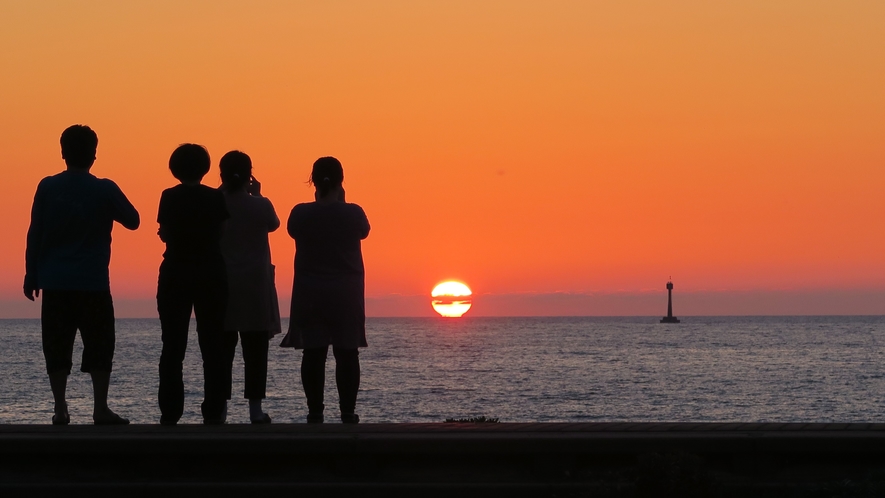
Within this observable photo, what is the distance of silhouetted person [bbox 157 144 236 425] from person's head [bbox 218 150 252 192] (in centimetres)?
50

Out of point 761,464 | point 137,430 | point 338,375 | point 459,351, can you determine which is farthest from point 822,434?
point 459,351

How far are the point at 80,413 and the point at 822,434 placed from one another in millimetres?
47117

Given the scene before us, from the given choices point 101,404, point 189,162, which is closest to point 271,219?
point 189,162

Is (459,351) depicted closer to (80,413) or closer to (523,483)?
(80,413)

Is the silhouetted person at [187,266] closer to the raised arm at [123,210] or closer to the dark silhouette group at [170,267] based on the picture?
the dark silhouette group at [170,267]

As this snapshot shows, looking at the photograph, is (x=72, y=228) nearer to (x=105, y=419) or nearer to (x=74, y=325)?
(x=74, y=325)

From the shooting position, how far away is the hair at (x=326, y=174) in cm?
807

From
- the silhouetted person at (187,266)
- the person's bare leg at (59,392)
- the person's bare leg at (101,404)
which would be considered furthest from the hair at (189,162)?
the person's bare leg at (59,392)

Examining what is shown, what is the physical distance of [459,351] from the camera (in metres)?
128

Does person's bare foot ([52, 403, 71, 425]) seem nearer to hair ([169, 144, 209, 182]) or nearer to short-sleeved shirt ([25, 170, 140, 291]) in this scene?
Answer: short-sleeved shirt ([25, 170, 140, 291])

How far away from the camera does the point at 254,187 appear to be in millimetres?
8070

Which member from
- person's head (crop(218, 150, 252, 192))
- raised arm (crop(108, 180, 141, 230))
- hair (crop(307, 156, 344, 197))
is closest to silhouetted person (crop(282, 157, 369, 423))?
hair (crop(307, 156, 344, 197))

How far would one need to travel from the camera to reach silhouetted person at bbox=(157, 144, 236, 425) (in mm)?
7297

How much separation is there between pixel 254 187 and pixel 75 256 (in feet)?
4.96
